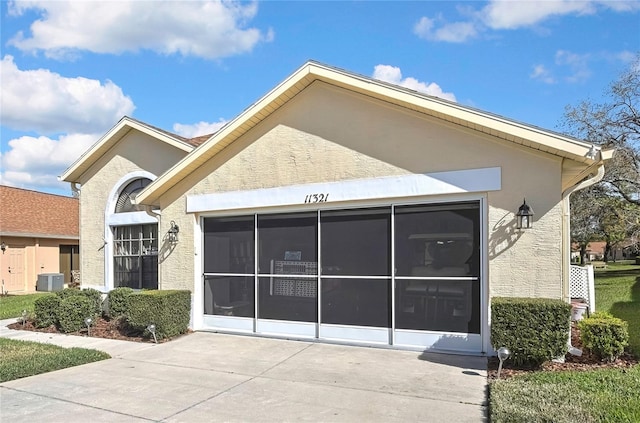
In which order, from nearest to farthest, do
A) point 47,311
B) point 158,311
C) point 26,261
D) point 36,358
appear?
point 36,358
point 158,311
point 47,311
point 26,261

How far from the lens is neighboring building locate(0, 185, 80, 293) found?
2108 centimetres

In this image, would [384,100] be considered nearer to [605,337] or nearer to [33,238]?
[605,337]

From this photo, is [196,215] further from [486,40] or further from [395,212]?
[486,40]

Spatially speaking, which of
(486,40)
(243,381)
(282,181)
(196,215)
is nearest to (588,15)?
(486,40)

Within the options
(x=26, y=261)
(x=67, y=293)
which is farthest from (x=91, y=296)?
(x=26, y=261)

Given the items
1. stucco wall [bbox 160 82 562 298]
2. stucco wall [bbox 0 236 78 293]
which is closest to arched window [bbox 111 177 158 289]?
stucco wall [bbox 160 82 562 298]

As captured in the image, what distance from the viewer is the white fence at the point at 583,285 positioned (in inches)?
507

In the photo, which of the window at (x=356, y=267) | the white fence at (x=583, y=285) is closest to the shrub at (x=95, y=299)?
the window at (x=356, y=267)

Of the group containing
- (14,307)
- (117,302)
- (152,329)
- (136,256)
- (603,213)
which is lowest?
(14,307)

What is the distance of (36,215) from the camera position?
23203 mm

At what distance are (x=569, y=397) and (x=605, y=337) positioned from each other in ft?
6.96

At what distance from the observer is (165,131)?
12.5m

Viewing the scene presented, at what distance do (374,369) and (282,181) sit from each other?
13.9 ft

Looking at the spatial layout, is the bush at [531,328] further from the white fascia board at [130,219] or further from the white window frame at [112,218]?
the white window frame at [112,218]
